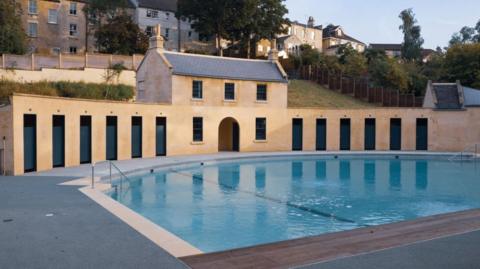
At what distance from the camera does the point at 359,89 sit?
52.1 meters

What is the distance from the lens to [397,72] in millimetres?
A: 53812

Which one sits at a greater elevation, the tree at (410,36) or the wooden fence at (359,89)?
the tree at (410,36)

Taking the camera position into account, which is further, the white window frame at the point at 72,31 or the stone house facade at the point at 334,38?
the stone house facade at the point at 334,38

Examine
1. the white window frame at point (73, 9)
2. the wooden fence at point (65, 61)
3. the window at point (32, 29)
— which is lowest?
the wooden fence at point (65, 61)

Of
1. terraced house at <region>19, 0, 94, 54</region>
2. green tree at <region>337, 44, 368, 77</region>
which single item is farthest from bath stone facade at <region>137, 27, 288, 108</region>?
green tree at <region>337, 44, 368, 77</region>

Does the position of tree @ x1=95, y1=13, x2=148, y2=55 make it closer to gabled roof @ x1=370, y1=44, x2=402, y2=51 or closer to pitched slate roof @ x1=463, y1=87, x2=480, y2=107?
pitched slate roof @ x1=463, y1=87, x2=480, y2=107

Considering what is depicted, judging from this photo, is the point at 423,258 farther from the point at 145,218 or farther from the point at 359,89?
the point at 359,89

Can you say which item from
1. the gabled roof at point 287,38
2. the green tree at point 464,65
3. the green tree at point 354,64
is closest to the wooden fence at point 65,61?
the green tree at point 354,64

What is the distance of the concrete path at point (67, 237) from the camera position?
723 centimetres

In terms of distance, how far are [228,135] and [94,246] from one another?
25.2 m

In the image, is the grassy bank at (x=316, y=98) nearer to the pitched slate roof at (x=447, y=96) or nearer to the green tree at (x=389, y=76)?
the green tree at (x=389, y=76)

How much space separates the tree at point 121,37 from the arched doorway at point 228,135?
1771 centimetres

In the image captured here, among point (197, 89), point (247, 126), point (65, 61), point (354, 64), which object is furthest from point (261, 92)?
point (354, 64)

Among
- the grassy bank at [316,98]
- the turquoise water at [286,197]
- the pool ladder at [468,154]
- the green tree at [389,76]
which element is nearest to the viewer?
the turquoise water at [286,197]
